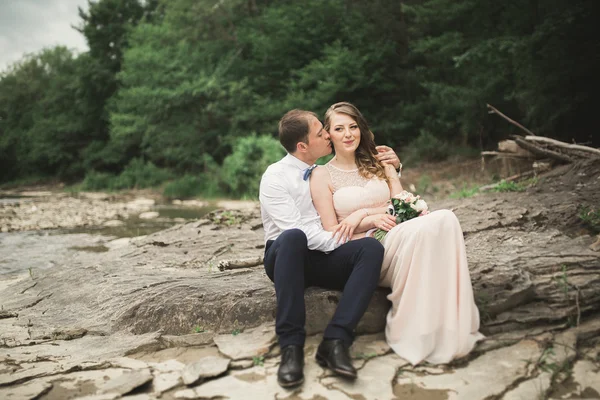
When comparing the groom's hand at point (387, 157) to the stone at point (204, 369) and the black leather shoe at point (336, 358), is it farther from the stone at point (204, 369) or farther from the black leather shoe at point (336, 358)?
the stone at point (204, 369)

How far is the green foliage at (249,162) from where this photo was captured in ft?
56.2

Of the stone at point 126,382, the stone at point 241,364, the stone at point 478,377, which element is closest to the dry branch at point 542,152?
the stone at point 478,377

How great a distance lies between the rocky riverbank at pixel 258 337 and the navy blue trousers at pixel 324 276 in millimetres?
198

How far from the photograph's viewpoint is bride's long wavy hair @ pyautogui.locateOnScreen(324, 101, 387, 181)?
3.71 m

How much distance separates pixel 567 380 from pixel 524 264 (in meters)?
1.13

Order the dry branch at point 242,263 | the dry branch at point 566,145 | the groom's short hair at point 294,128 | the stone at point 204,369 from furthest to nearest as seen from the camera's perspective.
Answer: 1. the dry branch at point 566,145
2. the dry branch at point 242,263
3. the groom's short hair at point 294,128
4. the stone at point 204,369

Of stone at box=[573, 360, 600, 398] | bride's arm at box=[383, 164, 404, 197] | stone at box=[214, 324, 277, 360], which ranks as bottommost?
stone at box=[573, 360, 600, 398]

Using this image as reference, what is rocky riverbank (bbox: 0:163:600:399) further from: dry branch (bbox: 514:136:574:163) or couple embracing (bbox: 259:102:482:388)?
dry branch (bbox: 514:136:574:163)

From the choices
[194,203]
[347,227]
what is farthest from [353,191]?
[194,203]

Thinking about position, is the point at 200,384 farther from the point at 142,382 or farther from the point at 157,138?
the point at 157,138

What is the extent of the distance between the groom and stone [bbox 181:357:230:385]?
0.38 m

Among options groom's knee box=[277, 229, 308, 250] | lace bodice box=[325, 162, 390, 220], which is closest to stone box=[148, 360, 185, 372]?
groom's knee box=[277, 229, 308, 250]

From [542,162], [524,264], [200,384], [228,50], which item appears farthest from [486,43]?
[228,50]

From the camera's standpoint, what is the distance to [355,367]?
2.92m
